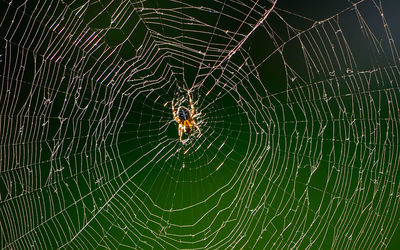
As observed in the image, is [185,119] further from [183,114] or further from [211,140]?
[211,140]

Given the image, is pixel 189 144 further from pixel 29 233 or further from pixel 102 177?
Result: pixel 29 233

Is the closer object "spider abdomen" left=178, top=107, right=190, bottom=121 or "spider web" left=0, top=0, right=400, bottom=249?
"spider web" left=0, top=0, right=400, bottom=249

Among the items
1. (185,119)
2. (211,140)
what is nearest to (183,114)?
(185,119)

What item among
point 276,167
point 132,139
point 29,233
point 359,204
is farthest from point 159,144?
point 359,204

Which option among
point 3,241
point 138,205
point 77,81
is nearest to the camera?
point 3,241

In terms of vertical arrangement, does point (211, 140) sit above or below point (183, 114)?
below
